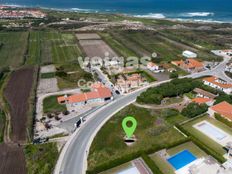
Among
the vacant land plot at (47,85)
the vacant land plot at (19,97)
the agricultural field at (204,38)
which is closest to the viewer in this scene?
the vacant land plot at (19,97)

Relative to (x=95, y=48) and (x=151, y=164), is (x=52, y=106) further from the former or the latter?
(x=95, y=48)

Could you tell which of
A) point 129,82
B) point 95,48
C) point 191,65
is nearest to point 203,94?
point 129,82

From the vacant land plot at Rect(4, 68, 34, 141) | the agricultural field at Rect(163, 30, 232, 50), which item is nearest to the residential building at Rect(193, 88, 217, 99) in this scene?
the vacant land plot at Rect(4, 68, 34, 141)

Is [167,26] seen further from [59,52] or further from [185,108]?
[185,108]

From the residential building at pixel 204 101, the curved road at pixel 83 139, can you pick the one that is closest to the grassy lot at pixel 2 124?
the curved road at pixel 83 139

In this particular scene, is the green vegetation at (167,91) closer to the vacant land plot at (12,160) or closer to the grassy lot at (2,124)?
the vacant land plot at (12,160)

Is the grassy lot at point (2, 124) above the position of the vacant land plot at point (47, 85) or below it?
below

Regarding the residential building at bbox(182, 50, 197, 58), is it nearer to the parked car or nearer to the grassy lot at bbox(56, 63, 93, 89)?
the grassy lot at bbox(56, 63, 93, 89)
